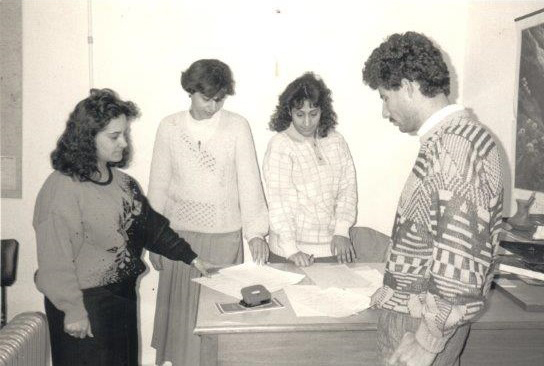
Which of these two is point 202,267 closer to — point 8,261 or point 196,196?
point 196,196

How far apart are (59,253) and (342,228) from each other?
1.35m

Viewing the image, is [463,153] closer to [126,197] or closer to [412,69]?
[412,69]

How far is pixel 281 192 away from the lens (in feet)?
7.83

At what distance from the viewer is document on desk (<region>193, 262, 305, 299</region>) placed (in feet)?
5.77

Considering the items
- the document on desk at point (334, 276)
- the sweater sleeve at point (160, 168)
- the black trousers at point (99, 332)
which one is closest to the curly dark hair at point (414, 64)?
the document on desk at point (334, 276)

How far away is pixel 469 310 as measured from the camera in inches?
43.1

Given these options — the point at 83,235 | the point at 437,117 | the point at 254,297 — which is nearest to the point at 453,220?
the point at 437,117

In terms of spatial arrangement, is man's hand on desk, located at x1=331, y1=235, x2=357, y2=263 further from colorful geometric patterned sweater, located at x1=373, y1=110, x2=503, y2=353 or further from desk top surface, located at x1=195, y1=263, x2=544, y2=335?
colorful geometric patterned sweater, located at x1=373, y1=110, x2=503, y2=353

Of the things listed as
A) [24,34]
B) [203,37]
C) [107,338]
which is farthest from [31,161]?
[107,338]

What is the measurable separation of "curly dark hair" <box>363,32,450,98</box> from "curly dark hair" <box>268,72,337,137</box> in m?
1.14

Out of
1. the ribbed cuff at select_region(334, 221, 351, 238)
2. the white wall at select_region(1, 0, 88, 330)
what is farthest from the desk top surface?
the white wall at select_region(1, 0, 88, 330)

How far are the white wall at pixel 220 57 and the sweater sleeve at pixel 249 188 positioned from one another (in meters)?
0.58

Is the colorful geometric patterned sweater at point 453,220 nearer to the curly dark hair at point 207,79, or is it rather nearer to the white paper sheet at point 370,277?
the white paper sheet at point 370,277

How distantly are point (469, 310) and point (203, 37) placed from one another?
234 centimetres
